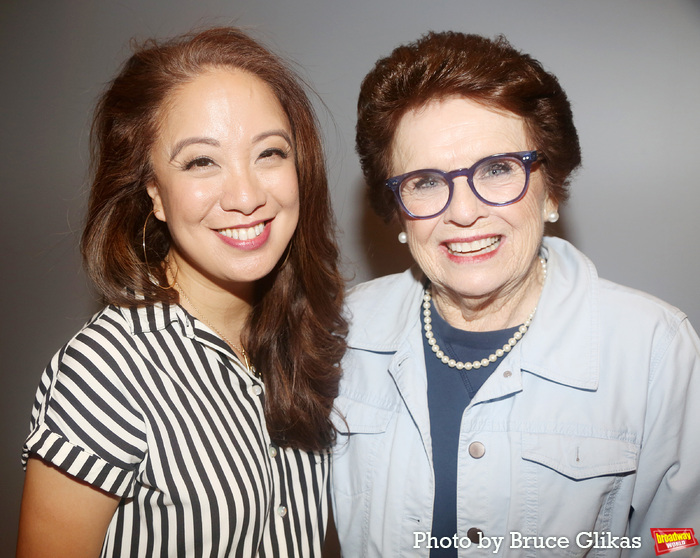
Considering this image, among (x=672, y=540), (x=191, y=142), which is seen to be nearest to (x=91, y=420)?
(x=191, y=142)

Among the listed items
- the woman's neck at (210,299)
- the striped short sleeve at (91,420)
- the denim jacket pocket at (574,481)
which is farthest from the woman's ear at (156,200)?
the denim jacket pocket at (574,481)

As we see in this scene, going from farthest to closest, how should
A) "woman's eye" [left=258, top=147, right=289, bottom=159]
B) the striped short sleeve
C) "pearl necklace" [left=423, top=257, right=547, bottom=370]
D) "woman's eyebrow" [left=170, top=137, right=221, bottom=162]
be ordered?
"pearl necklace" [left=423, top=257, right=547, bottom=370]
"woman's eye" [left=258, top=147, right=289, bottom=159]
"woman's eyebrow" [left=170, top=137, right=221, bottom=162]
the striped short sleeve

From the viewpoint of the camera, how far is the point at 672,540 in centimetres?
164

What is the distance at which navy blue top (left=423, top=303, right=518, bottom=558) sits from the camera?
1.69 meters

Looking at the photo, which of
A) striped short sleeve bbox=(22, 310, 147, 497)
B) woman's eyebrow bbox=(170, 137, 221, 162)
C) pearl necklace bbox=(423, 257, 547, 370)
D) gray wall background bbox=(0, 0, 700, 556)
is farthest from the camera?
gray wall background bbox=(0, 0, 700, 556)

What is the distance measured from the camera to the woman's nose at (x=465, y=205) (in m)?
1.57

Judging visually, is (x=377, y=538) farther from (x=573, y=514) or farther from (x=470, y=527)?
(x=573, y=514)

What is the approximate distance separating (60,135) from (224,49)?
4.30 feet

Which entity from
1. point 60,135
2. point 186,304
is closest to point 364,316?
point 186,304

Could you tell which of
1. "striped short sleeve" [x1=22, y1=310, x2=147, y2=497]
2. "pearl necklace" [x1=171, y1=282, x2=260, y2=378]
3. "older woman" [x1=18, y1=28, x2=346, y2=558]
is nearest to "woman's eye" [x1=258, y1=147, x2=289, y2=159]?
"older woman" [x1=18, y1=28, x2=346, y2=558]

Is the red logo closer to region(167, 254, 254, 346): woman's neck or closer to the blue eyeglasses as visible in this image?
the blue eyeglasses

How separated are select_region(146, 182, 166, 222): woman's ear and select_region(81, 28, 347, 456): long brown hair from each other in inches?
0.7

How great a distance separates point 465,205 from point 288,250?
2.21ft

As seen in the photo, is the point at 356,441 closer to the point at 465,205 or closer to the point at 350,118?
the point at 465,205
